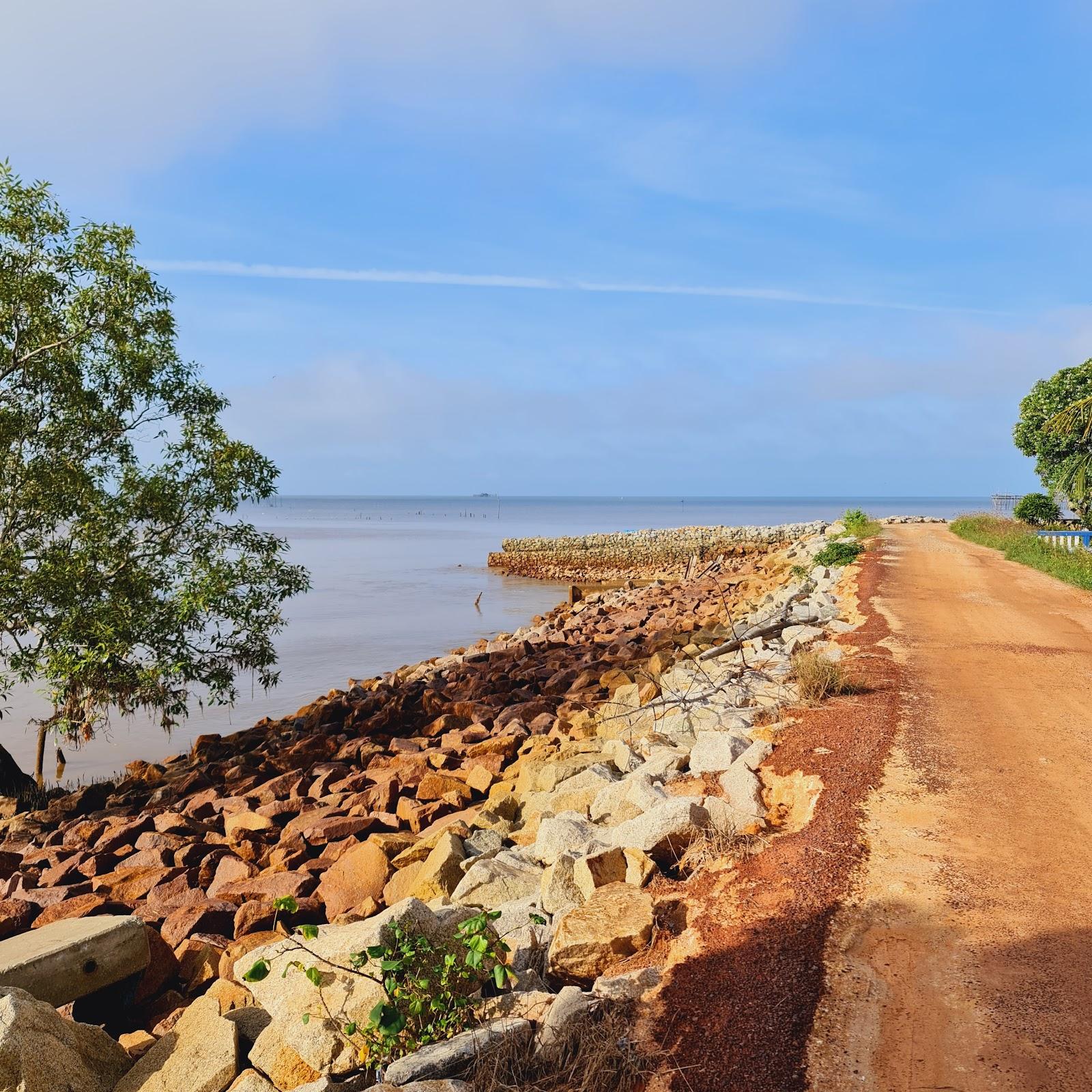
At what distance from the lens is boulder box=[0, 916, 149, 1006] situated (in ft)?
17.2

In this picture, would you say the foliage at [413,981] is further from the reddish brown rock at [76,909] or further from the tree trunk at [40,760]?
the tree trunk at [40,760]

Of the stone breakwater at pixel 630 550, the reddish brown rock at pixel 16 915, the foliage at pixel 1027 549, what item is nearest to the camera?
the reddish brown rock at pixel 16 915

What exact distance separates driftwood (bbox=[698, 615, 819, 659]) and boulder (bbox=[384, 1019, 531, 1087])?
8609 mm

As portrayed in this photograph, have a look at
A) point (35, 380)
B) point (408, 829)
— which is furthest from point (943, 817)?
point (35, 380)

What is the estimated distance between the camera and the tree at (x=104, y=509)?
10805 millimetres

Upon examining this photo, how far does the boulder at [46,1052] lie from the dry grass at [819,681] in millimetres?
6581

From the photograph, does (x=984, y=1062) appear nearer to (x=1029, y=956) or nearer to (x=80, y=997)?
(x=1029, y=956)

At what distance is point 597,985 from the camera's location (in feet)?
14.1

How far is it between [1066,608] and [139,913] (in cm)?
1492

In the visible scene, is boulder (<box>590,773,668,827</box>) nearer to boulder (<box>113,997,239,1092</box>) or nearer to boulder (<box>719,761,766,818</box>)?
boulder (<box>719,761,766,818</box>)

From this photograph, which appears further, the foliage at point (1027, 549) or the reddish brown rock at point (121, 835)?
the foliage at point (1027, 549)

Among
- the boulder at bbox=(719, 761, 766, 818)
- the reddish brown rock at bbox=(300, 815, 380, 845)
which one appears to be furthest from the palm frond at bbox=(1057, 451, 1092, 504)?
the reddish brown rock at bbox=(300, 815, 380, 845)

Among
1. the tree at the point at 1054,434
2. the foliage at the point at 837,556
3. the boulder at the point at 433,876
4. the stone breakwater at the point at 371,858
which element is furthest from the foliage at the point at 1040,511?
the boulder at the point at 433,876

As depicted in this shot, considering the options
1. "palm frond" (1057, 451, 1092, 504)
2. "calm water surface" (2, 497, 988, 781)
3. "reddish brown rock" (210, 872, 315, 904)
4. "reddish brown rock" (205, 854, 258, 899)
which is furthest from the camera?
"palm frond" (1057, 451, 1092, 504)
